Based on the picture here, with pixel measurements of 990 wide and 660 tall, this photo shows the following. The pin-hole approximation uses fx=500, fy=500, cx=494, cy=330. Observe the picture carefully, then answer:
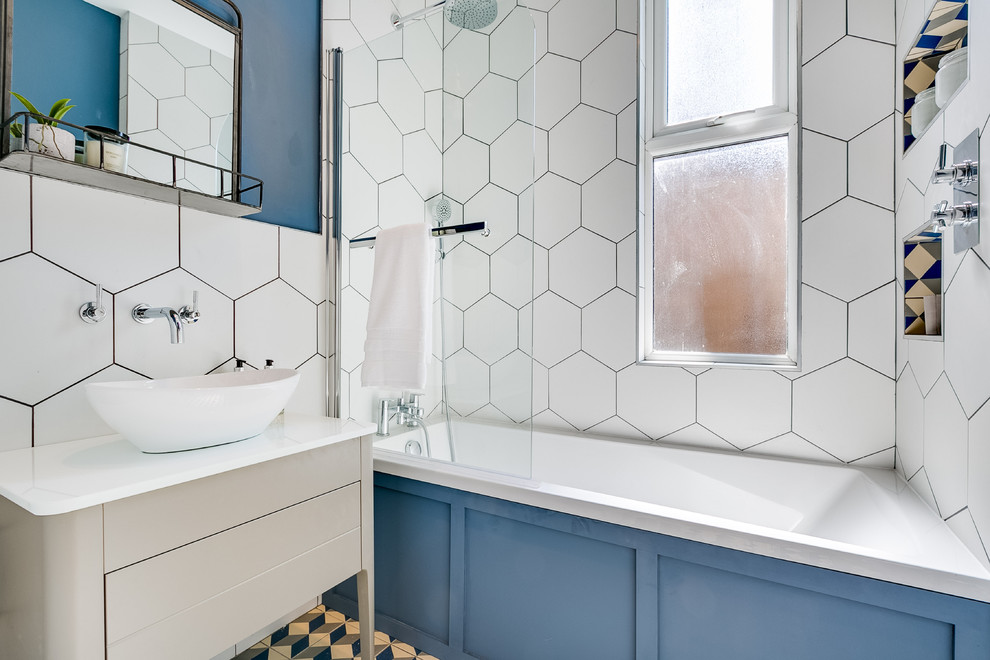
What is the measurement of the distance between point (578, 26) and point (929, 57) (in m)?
1.30

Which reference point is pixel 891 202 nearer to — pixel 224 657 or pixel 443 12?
pixel 443 12

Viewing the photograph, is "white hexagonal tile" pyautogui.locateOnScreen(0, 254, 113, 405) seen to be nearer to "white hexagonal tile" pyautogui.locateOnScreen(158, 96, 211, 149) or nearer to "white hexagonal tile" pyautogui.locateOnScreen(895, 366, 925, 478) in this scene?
"white hexagonal tile" pyautogui.locateOnScreen(158, 96, 211, 149)

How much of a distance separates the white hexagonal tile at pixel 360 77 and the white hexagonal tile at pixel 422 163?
264mm

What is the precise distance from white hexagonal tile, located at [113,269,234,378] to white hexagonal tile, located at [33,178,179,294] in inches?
1.7

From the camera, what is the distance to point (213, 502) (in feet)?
3.47

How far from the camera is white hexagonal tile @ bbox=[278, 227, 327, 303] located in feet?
5.85

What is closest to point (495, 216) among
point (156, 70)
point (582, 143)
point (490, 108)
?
point (490, 108)

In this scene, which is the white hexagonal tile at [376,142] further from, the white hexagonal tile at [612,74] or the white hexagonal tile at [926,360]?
the white hexagonal tile at [926,360]

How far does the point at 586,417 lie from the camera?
222 cm

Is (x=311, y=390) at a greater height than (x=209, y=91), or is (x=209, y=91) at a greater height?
(x=209, y=91)

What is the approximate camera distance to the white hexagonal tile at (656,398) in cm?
199

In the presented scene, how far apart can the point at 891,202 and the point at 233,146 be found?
7.00 ft

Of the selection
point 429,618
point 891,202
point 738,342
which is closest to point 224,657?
point 429,618

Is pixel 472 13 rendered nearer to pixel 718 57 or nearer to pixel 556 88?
pixel 556 88
